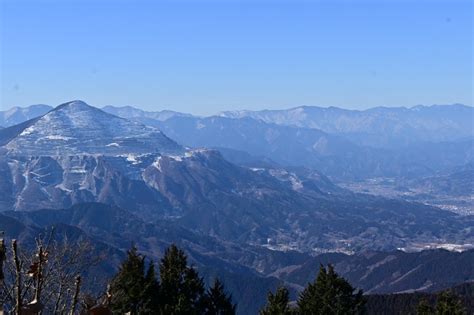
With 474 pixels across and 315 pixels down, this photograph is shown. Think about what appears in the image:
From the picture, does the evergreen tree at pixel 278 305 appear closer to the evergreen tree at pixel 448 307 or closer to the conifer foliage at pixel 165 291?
the conifer foliage at pixel 165 291

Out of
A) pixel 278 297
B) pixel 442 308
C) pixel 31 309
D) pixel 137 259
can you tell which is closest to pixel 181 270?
pixel 137 259

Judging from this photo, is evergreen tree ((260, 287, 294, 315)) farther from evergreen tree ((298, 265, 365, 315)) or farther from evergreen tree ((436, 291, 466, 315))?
evergreen tree ((436, 291, 466, 315))

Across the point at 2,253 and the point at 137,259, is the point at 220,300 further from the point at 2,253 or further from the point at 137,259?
the point at 2,253

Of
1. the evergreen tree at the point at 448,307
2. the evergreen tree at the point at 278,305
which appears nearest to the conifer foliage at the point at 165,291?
the evergreen tree at the point at 278,305

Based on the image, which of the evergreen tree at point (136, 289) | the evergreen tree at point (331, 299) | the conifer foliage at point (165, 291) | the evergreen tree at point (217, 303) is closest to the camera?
the evergreen tree at point (136, 289)

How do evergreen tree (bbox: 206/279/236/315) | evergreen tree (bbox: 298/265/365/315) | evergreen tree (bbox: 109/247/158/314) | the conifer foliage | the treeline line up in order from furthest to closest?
1. evergreen tree (bbox: 206/279/236/315)
2. evergreen tree (bbox: 298/265/365/315)
3. the conifer foliage
4. evergreen tree (bbox: 109/247/158/314)
5. the treeline

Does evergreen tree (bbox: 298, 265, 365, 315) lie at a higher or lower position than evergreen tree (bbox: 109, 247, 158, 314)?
lower

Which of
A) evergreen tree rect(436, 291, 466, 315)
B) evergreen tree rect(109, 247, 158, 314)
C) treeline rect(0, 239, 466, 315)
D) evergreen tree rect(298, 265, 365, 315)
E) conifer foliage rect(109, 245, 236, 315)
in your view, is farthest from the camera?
evergreen tree rect(298, 265, 365, 315)

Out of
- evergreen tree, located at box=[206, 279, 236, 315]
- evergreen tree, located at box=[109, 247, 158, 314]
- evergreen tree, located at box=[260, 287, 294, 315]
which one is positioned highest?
evergreen tree, located at box=[109, 247, 158, 314]

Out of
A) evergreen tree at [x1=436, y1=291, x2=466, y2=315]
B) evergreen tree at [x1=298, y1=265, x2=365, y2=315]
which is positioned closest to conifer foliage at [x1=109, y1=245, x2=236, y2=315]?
evergreen tree at [x1=298, y1=265, x2=365, y2=315]
